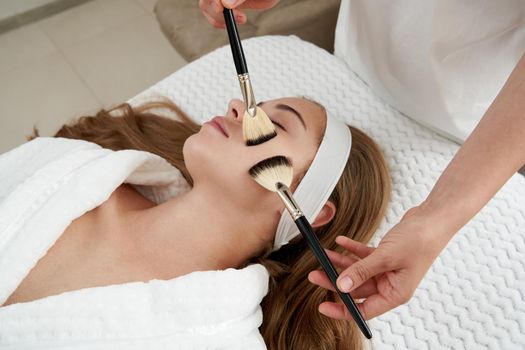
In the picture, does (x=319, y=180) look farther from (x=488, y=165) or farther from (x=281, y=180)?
(x=488, y=165)

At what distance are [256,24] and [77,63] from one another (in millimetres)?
1056

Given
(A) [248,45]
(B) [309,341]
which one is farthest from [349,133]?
(A) [248,45]

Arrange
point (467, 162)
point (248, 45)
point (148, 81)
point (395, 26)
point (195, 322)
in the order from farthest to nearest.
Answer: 1. point (148, 81)
2. point (248, 45)
3. point (395, 26)
4. point (195, 322)
5. point (467, 162)

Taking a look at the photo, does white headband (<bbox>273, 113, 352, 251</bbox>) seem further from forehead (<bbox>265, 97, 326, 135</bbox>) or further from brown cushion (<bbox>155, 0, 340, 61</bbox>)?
brown cushion (<bbox>155, 0, 340, 61</bbox>)

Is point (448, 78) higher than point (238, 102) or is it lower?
lower

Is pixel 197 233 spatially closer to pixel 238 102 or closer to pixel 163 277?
pixel 163 277

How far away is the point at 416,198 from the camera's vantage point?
1.20 m

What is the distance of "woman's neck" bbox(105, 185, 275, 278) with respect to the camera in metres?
1.07

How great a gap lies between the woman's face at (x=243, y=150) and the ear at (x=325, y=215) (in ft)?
0.35

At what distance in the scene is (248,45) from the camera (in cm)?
164

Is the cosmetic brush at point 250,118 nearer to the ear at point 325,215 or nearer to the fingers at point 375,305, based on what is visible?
the ear at point 325,215

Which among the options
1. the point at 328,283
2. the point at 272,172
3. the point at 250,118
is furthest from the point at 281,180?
the point at 328,283

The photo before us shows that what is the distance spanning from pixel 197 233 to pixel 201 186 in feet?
0.33

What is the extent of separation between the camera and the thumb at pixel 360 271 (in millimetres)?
679
